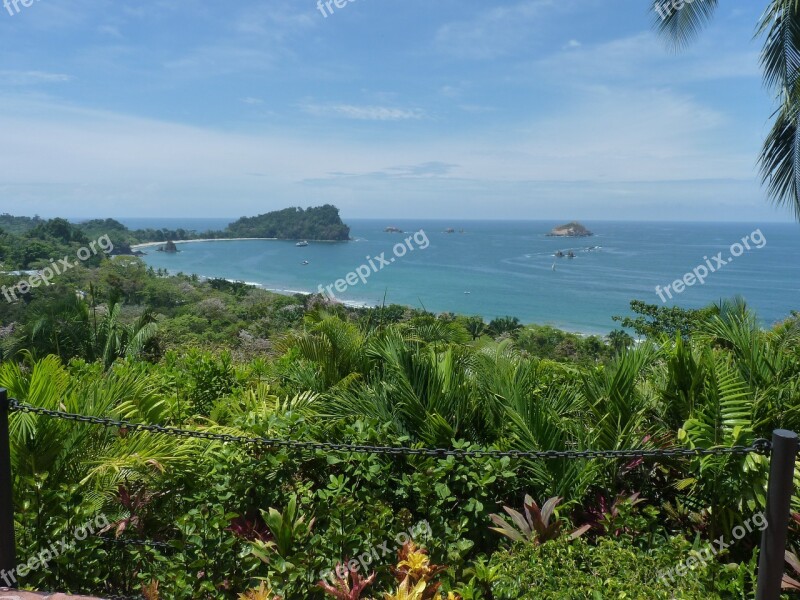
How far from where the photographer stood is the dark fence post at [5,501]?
2191 mm

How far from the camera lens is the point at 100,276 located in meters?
36.3

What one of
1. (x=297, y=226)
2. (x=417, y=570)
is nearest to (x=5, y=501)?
(x=417, y=570)

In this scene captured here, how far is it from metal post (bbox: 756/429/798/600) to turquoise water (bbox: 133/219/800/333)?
35.7m

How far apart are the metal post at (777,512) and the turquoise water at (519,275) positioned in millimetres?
35727

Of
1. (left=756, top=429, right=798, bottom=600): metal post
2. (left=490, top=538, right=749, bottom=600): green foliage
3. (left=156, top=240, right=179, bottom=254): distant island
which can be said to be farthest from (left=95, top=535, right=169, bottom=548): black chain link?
(left=156, top=240, right=179, bottom=254): distant island

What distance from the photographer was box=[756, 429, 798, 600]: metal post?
1.85 meters

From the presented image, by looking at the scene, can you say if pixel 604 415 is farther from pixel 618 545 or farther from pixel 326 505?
pixel 326 505

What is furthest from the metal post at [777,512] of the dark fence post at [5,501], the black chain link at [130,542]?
the dark fence post at [5,501]

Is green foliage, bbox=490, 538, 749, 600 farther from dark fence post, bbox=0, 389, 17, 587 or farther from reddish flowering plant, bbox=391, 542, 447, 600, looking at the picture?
dark fence post, bbox=0, 389, 17, 587

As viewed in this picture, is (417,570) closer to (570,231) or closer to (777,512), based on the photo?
(777,512)

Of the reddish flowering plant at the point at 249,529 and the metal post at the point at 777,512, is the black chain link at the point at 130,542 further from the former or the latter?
the metal post at the point at 777,512

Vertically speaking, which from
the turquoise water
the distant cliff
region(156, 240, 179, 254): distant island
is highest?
the distant cliff

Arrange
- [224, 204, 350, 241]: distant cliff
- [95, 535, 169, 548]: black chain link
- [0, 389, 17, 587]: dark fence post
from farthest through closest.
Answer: [224, 204, 350, 241]: distant cliff, [95, 535, 169, 548]: black chain link, [0, 389, 17, 587]: dark fence post

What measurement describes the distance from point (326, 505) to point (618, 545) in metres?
1.20
